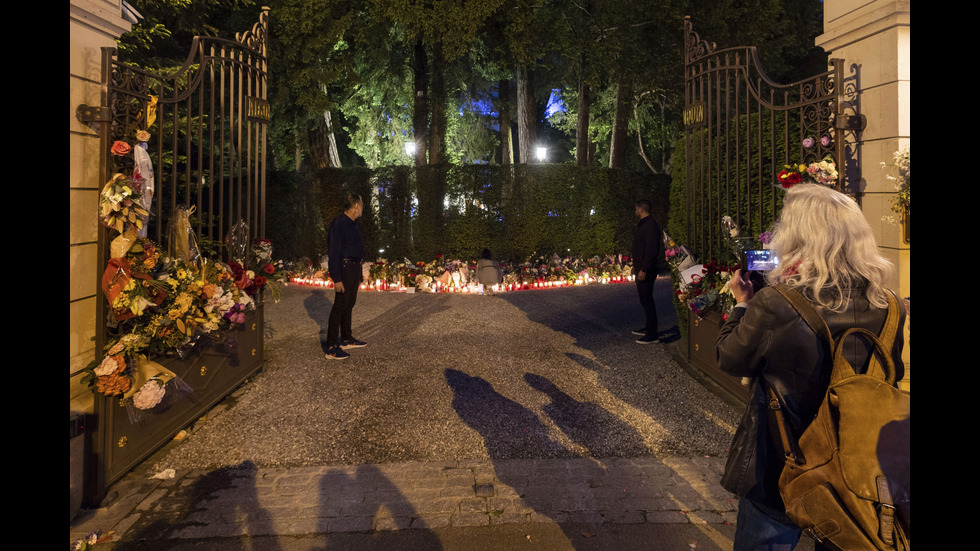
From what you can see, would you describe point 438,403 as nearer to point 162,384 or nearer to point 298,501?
point 298,501

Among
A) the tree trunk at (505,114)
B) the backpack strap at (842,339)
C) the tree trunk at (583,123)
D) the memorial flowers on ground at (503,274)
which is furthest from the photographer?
the tree trunk at (505,114)

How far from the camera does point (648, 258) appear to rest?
771 centimetres

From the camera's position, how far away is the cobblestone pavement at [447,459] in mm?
3188

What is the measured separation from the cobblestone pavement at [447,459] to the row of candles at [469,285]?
5.44 meters

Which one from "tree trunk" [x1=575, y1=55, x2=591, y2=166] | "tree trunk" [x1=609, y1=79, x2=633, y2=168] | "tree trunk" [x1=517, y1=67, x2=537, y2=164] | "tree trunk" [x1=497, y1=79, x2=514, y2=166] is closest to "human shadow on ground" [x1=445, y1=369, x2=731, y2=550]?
"tree trunk" [x1=609, y1=79, x2=633, y2=168]

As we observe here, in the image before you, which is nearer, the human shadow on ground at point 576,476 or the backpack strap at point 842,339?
the backpack strap at point 842,339

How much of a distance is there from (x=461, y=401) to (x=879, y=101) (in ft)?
15.3

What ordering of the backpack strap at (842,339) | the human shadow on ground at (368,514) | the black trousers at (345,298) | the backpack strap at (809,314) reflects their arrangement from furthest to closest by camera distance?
1. the black trousers at (345,298)
2. the human shadow on ground at (368,514)
3. the backpack strap at (809,314)
4. the backpack strap at (842,339)

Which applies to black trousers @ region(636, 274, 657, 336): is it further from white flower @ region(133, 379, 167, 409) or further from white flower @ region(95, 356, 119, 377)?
white flower @ region(95, 356, 119, 377)

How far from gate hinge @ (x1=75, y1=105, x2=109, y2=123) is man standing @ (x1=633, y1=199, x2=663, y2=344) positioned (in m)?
6.22

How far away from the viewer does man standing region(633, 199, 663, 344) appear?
7.71 meters

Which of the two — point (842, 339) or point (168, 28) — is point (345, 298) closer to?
point (842, 339)

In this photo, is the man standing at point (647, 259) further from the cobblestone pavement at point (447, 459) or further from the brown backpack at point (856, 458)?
the brown backpack at point (856, 458)

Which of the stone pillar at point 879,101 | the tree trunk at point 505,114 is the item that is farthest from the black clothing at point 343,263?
the tree trunk at point 505,114
